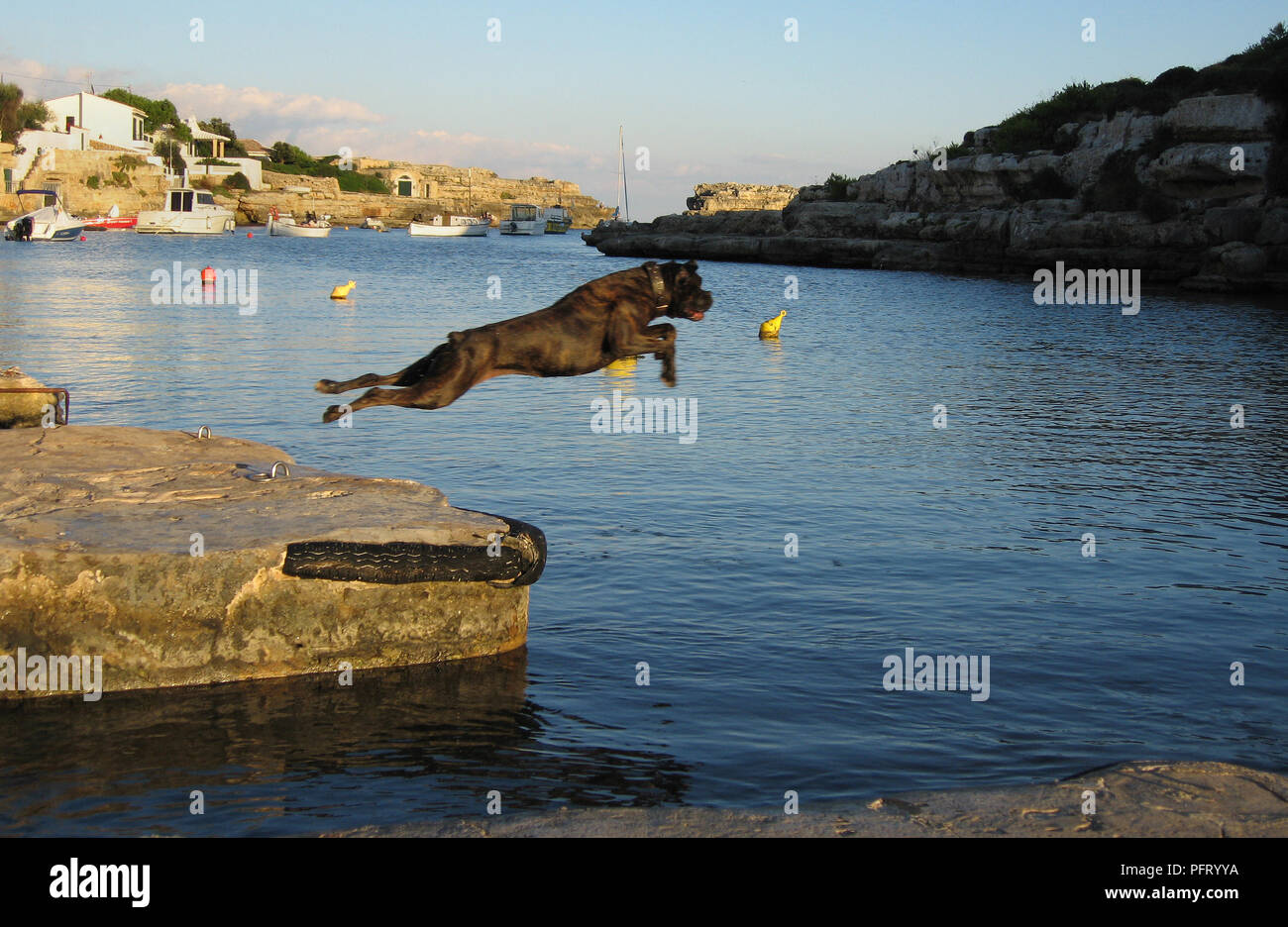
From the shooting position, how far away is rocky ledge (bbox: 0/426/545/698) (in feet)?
28.6

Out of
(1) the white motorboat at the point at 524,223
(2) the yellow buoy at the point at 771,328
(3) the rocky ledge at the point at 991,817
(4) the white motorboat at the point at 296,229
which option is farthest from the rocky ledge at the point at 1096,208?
(1) the white motorboat at the point at 524,223

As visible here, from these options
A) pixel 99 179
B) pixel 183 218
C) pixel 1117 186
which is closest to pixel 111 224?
pixel 183 218

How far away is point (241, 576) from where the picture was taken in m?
9.03

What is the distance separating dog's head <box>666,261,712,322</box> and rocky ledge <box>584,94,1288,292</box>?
62.0 meters

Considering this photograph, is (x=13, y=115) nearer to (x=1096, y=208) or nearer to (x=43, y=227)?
(x=43, y=227)

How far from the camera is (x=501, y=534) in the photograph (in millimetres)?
9922

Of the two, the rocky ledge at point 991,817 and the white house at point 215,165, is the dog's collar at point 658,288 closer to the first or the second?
the rocky ledge at point 991,817

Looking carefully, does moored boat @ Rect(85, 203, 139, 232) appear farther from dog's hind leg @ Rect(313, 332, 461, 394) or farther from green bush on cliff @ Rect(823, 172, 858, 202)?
dog's hind leg @ Rect(313, 332, 461, 394)

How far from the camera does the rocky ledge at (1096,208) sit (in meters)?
66.9

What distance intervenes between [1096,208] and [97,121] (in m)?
109

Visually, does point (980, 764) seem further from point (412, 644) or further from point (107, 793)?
point (107, 793)

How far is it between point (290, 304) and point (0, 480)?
1650 inches

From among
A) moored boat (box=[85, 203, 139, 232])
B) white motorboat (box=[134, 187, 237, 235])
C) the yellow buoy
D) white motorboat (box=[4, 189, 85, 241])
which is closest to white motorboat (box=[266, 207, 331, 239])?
white motorboat (box=[134, 187, 237, 235])
